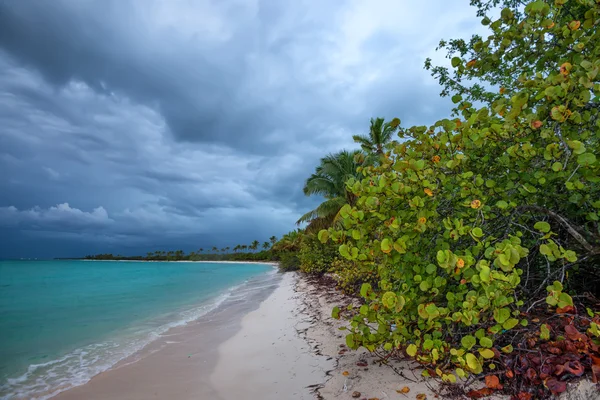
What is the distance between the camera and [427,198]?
238 centimetres

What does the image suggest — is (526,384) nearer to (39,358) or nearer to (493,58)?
(493,58)

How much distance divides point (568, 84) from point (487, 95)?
6.40 m

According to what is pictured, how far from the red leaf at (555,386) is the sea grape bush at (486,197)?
0.31 m

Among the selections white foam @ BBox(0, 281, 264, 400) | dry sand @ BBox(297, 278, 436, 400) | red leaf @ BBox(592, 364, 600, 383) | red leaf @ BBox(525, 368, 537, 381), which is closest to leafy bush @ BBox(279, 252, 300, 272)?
white foam @ BBox(0, 281, 264, 400)

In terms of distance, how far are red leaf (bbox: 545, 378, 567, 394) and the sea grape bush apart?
31 cm

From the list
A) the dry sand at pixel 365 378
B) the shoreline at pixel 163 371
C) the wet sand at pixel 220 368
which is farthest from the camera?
the shoreline at pixel 163 371

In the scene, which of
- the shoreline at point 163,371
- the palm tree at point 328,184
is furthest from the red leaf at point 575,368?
the palm tree at point 328,184

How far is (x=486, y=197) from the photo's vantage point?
7.66ft

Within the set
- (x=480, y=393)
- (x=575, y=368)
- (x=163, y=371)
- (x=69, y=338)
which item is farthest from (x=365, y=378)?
(x=69, y=338)

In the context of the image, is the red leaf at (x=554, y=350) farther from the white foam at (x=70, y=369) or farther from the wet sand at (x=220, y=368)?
the white foam at (x=70, y=369)

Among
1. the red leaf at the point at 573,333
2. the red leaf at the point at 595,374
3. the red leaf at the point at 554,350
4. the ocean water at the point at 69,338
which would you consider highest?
the red leaf at the point at 573,333

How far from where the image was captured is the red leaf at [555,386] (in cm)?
210

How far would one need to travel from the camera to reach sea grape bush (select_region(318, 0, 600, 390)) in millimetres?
2017

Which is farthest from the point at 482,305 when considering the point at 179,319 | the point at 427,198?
the point at 179,319
